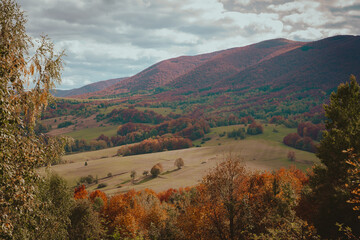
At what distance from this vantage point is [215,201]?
25469 millimetres

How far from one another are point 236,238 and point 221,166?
8.10m

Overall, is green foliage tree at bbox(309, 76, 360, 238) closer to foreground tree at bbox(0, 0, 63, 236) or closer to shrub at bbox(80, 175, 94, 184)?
foreground tree at bbox(0, 0, 63, 236)

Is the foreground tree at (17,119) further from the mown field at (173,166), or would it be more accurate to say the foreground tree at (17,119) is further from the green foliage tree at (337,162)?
the mown field at (173,166)

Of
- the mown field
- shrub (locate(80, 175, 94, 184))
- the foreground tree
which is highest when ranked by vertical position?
the foreground tree

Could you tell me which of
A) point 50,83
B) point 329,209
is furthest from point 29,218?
point 329,209

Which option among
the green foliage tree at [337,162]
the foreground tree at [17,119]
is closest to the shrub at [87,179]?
the green foliage tree at [337,162]

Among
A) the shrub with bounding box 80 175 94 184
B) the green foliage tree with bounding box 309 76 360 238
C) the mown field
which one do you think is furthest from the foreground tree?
the shrub with bounding box 80 175 94 184

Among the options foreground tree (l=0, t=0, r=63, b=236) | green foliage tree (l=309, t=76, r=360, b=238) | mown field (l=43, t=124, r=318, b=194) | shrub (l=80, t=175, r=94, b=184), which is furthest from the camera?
shrub (l=80, t=175, r=94, b=184)

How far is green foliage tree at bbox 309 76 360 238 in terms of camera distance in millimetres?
25016

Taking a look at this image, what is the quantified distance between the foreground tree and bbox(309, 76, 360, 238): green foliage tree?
28.5 metres

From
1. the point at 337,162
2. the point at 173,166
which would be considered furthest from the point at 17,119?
the point at 173,166

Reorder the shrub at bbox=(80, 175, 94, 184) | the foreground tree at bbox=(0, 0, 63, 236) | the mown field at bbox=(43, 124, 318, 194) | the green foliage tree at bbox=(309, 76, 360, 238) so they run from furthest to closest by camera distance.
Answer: the shrub at bbox=(80, 175, 94, 184), the mown field at bbox=(43, 124, 318, 194), the green foliage tree at bbox=(309, 76, 360, 238), the foreground tree at bbox=(0, 0, 63, 236)

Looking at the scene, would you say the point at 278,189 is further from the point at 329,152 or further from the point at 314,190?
the point at 329,152

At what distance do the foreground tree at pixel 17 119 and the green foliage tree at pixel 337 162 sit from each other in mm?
28463
